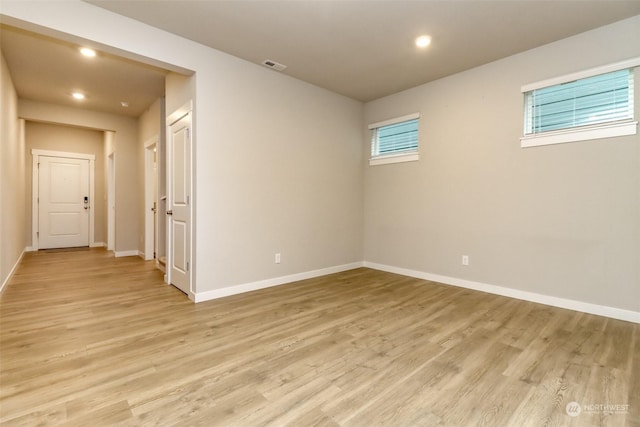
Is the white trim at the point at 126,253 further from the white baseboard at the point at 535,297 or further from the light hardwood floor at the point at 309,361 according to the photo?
the white baseboard at the point at 535,297

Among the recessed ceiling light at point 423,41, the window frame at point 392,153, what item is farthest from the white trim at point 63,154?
the recessed ceiling light at point 423,41

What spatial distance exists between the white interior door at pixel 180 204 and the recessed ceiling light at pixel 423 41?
2.59m

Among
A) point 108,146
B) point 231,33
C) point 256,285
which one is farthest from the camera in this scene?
point 108,146

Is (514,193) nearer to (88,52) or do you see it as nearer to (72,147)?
(88,52)

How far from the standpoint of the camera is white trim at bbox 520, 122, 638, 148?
9.03 ft

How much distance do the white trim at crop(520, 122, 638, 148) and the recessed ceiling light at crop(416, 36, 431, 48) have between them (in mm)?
1484

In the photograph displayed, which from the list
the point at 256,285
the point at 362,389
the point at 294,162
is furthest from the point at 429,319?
the point at 294,162

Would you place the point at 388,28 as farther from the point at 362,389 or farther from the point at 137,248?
the point at 137,248

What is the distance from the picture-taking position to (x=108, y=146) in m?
6.73

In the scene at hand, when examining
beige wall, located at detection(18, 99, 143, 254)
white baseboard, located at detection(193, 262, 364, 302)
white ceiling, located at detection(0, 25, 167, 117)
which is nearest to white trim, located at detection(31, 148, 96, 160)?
beige wall, located at detection(18, 99, 143, 254)

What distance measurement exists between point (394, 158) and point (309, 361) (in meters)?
3.42

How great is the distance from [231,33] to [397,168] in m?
2.84

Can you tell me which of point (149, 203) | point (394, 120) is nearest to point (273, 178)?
point (394, 120)

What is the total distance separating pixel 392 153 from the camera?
15.5ft
